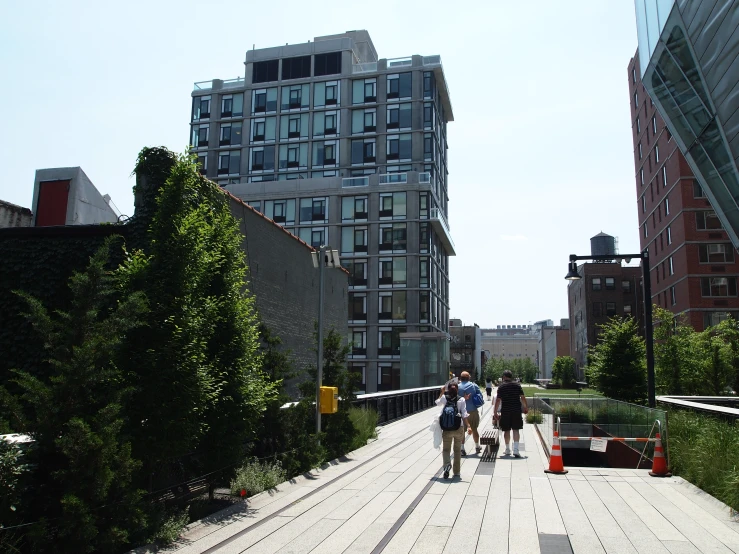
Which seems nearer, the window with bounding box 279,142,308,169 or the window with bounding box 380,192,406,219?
the window with bounding box 380,192,406,219

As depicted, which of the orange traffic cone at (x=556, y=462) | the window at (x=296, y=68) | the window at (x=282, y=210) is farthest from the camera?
the window at (x=296, y=68)

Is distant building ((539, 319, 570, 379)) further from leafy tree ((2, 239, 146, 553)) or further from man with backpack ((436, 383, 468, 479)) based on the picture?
leafy tree ((2, 239, 146, 553))

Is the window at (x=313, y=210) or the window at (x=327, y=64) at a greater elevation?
the window at (x=327, y=64)

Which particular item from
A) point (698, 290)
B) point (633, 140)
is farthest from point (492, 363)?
point (698, 290)

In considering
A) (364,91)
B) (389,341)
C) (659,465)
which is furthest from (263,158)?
(659,465)

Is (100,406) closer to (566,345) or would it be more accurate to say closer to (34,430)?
(34,430)

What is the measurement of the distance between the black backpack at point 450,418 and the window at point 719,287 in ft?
150

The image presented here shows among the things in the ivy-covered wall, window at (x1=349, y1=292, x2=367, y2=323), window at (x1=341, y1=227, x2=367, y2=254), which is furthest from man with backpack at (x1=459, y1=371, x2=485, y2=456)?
window at (x1=341, y1=227, x2=367, y2=254)

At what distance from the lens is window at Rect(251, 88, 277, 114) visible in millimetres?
65375

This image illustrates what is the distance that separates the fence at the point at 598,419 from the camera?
13.2 metres

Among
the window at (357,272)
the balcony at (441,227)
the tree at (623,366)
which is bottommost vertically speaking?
the tree at (623,366)

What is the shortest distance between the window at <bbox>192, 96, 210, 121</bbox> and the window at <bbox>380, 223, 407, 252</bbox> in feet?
82.0

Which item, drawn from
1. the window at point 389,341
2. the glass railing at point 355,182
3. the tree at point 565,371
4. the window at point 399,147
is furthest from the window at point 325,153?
the tree at point 565,371

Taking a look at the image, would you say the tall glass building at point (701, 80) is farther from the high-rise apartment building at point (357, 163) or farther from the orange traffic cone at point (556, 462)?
the high-rise apartment building at point (357, 163)
